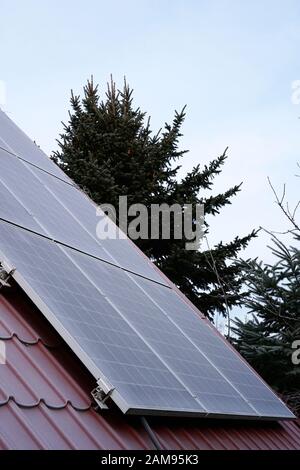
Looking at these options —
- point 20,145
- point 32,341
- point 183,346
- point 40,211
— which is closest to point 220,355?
point 183,346

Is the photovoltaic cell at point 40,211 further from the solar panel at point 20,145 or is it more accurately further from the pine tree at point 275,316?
the pine tree at point 275,316

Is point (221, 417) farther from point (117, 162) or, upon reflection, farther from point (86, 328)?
point (117, 162)

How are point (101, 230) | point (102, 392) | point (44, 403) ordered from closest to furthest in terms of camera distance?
point (44, 403)
point (102, 392)
point (101, 230)

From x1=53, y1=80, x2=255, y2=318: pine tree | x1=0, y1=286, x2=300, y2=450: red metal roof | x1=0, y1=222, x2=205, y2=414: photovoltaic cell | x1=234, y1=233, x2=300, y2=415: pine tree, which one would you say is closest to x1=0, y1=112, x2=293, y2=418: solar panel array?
x1=0, y1=222, x2=205, y2=414: photovoltaic cell

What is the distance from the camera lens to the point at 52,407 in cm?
375

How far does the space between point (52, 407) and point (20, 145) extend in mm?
5077

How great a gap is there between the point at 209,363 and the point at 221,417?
887 mm

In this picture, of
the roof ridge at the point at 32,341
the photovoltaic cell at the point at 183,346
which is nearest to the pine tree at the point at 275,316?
the photovoltaic cell at the point at 183,346

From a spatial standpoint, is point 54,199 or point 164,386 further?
point 54,199

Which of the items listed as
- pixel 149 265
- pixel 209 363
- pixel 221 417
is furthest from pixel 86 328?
pixel 149 265

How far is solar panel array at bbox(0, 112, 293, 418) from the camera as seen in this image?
4074 millimetres

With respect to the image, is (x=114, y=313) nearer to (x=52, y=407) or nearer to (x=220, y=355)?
(x=52, y=407)
